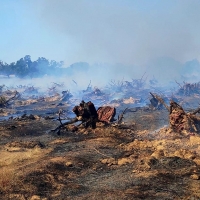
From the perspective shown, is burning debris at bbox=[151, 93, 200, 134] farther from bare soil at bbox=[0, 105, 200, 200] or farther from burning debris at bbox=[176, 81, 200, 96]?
burning debris at bbox=[176, 81, 200, 96]

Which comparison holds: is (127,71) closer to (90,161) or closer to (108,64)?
(108,64)

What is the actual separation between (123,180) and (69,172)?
224 cm

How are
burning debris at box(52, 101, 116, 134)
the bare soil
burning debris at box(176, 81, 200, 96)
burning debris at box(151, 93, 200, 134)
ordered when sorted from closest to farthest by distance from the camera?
the bare soil
burning debris at box(151, 93, 200, 134)
burning debris at box(52, 101, 116, 134)
burning debris at box(176, 81, 200, 96)

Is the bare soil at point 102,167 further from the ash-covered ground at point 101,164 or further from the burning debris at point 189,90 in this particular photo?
the burning debris at point 189,90

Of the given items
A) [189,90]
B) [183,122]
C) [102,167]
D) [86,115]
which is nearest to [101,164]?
[102,167]

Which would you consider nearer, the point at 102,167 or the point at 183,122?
the point at 102,167

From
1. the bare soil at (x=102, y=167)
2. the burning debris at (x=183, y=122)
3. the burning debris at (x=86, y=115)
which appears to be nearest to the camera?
the bare soil at (x=102, y=167)

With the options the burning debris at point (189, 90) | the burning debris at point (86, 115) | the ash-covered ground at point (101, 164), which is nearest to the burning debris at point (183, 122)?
the ash-covered ground at point (101, 164)

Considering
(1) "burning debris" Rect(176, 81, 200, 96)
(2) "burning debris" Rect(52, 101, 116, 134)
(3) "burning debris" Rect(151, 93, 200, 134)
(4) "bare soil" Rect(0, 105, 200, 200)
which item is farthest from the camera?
(1) "burning debris" Rect(176, 81, 200, 96)

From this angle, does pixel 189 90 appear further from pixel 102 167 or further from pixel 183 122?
pixel 102 167

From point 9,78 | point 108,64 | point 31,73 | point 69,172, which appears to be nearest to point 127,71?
point 108,64

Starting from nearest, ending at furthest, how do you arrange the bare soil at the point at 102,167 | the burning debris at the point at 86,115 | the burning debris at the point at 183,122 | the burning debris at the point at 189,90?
the bare soil at the point at 102,167 → the burning debris at the point at 183,122 → the burning debris at the point at 86,115 → the burning debris at the point at 189,90

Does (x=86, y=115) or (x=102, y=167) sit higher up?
(x=86, y=115)

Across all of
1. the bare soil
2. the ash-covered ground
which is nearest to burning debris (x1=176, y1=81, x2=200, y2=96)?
the ash-covered ground
